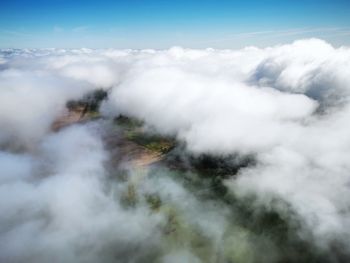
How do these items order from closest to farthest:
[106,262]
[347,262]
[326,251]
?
[347,262] → [326,251] → [106,262]

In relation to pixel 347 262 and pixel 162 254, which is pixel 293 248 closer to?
pixel 347 262

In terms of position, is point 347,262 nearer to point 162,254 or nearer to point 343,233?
point 343,233

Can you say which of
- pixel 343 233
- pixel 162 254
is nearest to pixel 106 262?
pixel 162 254

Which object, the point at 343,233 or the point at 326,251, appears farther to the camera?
the point at 343,233

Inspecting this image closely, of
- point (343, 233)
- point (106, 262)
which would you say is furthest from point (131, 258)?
point (343, 233)

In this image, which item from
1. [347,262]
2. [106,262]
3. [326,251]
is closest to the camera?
[347,262]

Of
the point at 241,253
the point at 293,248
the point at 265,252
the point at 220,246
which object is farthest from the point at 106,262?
the point at 293,248

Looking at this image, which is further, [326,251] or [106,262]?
[106,262]
